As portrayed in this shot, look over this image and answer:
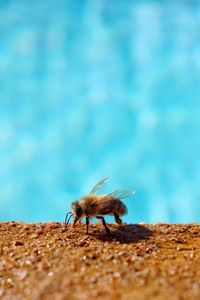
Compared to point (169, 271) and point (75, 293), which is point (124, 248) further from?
point (75, 293)

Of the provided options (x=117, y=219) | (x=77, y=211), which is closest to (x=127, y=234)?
(x=117, y=219)

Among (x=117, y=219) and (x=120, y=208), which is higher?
(x=120, y=208)

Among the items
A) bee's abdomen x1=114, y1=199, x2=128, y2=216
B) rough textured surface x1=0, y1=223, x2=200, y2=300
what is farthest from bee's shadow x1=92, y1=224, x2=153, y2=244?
bee's abdomen x1=114, y1=199, x2=128, y2=216

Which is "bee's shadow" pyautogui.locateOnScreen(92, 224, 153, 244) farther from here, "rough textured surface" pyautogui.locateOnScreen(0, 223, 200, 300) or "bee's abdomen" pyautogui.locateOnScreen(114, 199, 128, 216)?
"bee's abdomen" pyautogui.locateOnScreen(114, 199, 128, 216)

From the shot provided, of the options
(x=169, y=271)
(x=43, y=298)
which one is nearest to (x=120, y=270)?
(x=169, y=271)

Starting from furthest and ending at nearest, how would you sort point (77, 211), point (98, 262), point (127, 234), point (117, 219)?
point (117, 219) < point (77, 211) < point (127, 234) < point (98, 262)

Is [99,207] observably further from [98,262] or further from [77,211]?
[98,262]

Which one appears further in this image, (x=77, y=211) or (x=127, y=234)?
(x=77, y=211)
